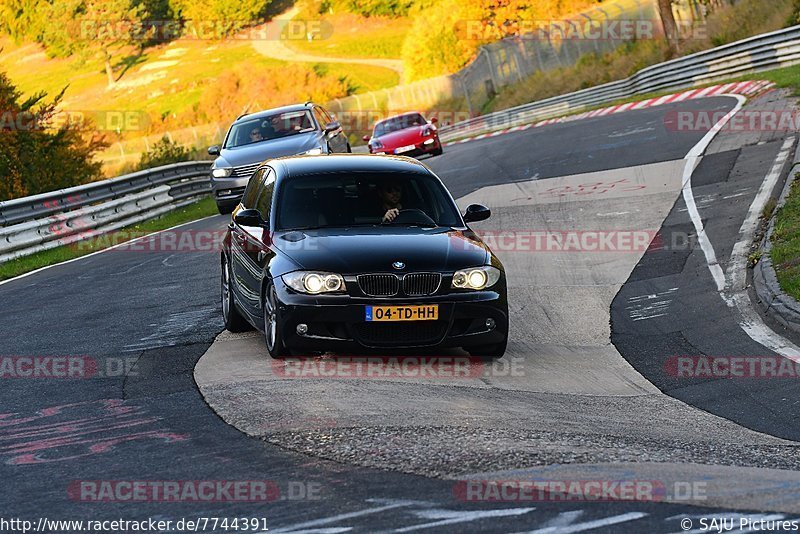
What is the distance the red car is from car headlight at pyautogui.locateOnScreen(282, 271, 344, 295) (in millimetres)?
25651

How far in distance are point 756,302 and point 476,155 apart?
19546 millimetres

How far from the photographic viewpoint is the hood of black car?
31.3 ft

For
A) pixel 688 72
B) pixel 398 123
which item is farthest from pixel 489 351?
pixel 688 72

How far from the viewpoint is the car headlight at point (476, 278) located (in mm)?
9641

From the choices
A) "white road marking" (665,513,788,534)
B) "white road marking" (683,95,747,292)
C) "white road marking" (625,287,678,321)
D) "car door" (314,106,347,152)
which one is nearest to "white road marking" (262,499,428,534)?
"white road marking" (665,513,788,534)

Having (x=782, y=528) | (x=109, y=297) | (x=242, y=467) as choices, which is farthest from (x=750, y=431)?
(x=109, y=297)

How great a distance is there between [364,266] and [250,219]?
1.56m

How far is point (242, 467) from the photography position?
6.53 metres

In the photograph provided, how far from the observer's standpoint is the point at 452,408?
796 cm

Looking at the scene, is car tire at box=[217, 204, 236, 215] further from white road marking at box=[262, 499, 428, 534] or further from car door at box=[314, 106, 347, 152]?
white road marking at box=[262, 499, 428, 534]

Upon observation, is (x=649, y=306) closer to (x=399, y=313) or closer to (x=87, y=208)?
(x=399, y=313)

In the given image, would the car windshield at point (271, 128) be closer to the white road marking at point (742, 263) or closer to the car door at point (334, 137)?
the car door at point (334, 137)

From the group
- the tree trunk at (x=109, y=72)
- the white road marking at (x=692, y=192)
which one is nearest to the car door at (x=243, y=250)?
the white road marking at (x=692, y=192)

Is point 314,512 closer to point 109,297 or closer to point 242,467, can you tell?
point 242,467
